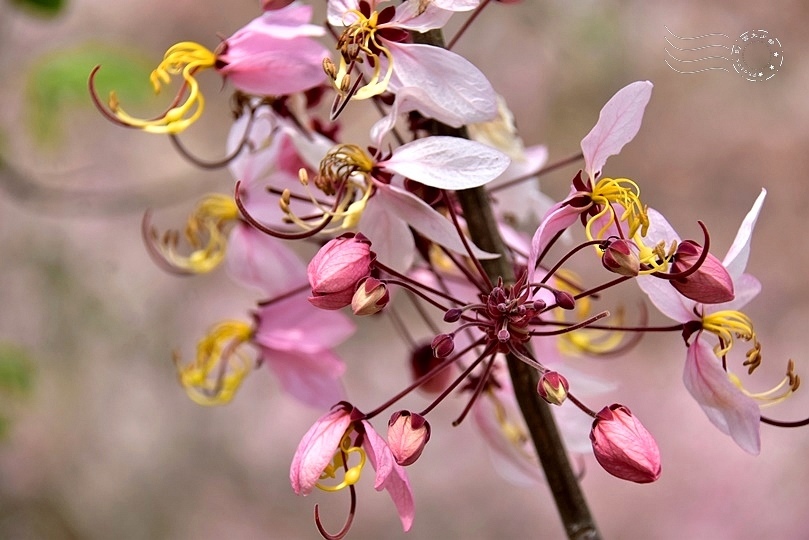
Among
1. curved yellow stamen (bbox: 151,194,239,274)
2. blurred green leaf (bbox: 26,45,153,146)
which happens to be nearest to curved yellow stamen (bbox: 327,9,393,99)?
curved yellow stamen (bbox: 151,194,239,274)

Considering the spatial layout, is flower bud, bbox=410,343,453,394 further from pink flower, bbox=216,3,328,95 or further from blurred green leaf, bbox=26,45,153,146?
blurred green leaf, bbox=26,45,153,146

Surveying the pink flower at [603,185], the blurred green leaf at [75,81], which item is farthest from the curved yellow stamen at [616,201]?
the blurred green leaf at [75,81]

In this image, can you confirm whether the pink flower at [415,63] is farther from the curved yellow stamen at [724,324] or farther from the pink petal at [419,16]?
the curved yellow stamen at [724,324]

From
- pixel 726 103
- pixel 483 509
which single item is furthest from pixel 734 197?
pixel 483 509

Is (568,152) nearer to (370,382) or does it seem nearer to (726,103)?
(726,103)

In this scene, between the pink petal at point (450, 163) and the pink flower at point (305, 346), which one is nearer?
the pink petal at point (450, 163)

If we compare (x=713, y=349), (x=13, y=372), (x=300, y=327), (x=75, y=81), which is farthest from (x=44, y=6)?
(x=713, y=349)
